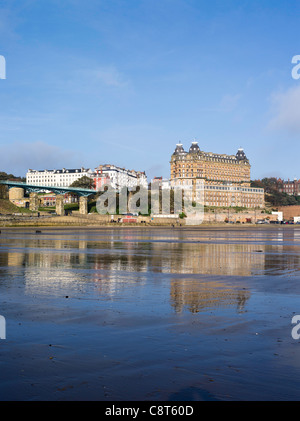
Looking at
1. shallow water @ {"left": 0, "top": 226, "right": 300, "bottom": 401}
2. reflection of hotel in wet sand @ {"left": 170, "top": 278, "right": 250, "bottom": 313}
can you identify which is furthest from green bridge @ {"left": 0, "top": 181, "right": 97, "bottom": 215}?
reflection of hotel in wet sand @ {"left": 170, "top": 278, "right": 250, "bottom": 313}

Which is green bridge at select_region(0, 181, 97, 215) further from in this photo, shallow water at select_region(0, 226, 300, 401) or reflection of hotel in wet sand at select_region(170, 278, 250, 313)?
reflection of hotel in wet sand at select_region(170, 278, 250, 313)

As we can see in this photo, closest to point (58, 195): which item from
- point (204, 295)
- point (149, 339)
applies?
point (204, 295)

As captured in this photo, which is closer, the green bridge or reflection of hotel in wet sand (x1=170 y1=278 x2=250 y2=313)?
reflection of hotel in wet sand (x1=170 y1=278 x2=250 y2=313)

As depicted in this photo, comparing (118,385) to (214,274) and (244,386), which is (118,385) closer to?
(244,386)

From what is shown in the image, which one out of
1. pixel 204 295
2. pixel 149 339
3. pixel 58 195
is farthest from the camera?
pixel 58 195

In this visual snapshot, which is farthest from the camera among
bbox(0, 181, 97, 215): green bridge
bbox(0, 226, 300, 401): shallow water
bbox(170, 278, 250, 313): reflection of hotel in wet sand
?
bbox(0, 181, 97, 215): green bridge

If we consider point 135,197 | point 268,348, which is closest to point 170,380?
point 268,348

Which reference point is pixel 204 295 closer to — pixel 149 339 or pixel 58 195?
pixel 149 339

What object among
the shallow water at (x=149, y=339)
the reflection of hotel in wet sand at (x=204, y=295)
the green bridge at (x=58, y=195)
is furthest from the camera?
the green bridge at (x=58, y=195)

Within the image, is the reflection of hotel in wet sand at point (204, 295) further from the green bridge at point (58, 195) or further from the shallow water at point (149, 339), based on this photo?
the green bridge at point (58, 195)

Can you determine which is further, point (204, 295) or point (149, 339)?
point (204, 295)

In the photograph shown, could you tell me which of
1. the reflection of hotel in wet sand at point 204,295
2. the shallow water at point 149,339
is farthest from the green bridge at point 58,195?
the reflection of hotel in wet sand at point 204,295

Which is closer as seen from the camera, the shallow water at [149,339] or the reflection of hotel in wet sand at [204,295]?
the shallow water at [149,339]

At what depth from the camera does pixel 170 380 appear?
778 centimetres
